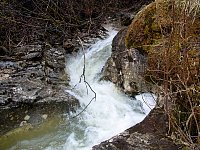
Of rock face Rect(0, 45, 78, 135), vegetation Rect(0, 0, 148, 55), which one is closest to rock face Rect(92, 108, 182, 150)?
rock face Rect(0, 45, 78, 135)

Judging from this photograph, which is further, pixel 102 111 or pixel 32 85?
pixel 32 85

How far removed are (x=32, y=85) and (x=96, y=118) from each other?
44.9 inches

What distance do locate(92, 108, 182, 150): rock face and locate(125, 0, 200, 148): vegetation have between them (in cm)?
11

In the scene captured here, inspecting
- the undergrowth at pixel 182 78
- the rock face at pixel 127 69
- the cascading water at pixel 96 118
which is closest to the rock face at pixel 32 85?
the cascading water at pixel 96 118

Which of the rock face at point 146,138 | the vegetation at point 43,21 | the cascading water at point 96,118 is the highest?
the vegetation at point 43,21

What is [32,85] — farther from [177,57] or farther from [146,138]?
[177,57]

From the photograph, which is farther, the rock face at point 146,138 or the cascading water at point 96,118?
the cascading water at point 96,118

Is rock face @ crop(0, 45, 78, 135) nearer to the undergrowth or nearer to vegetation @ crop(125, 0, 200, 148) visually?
vegetation @ crop(125, 0, 200, 148)

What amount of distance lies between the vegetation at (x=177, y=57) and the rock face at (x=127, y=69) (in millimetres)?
135

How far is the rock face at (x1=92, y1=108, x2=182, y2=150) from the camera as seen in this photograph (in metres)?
3.30

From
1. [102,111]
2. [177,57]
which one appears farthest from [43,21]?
[177,57]

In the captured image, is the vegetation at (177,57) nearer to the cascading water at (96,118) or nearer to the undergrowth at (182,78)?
the undergrowth at (182,78)

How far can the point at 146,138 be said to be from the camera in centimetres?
341

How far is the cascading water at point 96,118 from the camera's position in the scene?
13.5 ft
